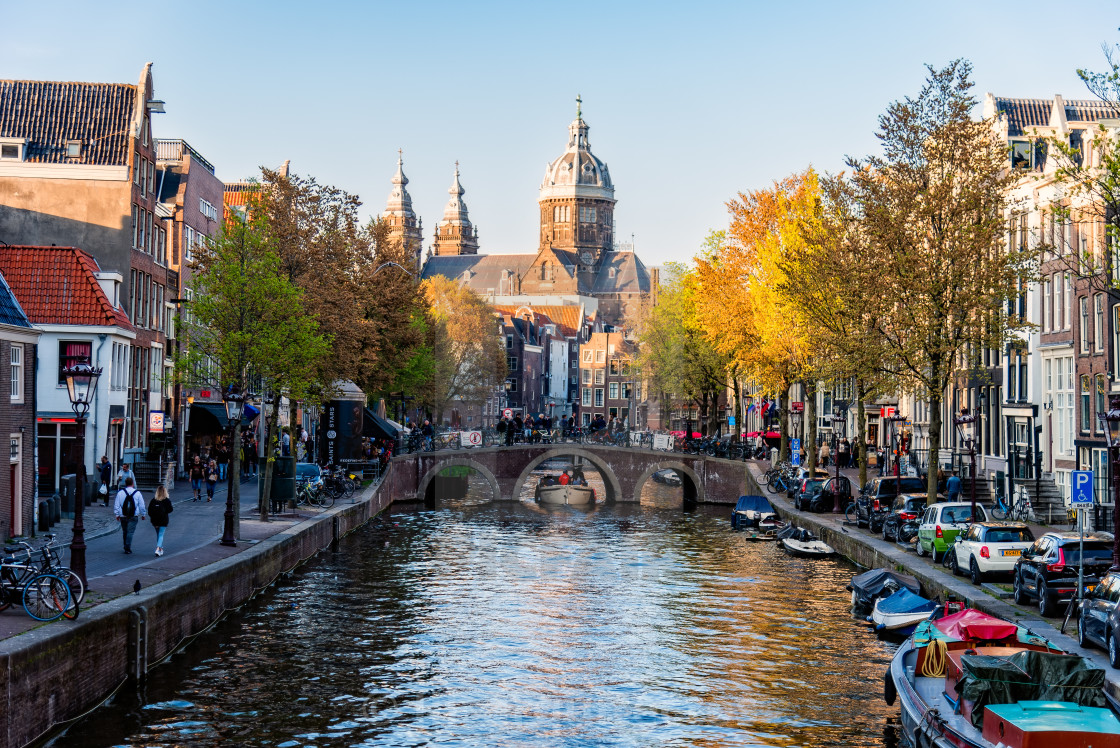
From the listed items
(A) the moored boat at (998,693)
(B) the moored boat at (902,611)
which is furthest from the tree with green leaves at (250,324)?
(A) the moored boat at (998,693)

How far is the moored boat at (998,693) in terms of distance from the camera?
54.0 feet

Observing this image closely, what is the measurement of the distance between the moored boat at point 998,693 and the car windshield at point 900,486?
26.6 meters

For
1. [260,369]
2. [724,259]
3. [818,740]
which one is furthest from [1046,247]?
[724,259]

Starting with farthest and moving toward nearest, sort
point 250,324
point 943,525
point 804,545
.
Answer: point 804,545, point 250,324, point 943,525

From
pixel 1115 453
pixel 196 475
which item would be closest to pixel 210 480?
pixel 196 475

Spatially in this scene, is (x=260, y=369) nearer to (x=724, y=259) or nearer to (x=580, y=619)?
(x=580, y=619)

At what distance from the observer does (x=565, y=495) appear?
3093 inches

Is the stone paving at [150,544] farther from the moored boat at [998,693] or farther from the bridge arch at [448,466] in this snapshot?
the bridge arch at [448,466]

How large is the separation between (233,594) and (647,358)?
224ft

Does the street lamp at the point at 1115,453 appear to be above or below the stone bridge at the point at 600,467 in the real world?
above

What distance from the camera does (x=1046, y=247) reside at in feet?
96.8

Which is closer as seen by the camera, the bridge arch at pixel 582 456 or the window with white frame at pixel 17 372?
the window with white frame at pixel 17 372

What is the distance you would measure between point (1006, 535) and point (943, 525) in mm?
4669

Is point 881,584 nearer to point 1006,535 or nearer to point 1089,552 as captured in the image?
point 1006,535
